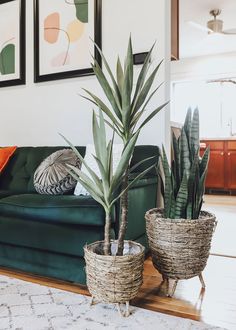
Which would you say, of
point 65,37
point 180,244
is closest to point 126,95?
point 180,244

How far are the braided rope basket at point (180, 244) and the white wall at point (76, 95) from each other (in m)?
0.93

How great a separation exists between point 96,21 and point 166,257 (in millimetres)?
2020

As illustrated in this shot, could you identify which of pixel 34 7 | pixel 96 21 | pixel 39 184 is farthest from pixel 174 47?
pixel 39 184

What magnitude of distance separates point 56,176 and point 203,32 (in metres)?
4.14

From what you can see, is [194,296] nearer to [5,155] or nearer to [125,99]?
[125,99]

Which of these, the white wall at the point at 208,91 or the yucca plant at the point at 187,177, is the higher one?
the white wall at the point at 208,91

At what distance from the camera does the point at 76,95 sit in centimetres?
287

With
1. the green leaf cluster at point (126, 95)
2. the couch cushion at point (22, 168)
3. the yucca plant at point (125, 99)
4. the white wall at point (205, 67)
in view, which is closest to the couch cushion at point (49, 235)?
the yucca plant at point (125, 99)

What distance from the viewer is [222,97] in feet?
20.9

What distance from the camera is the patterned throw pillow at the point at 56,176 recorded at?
221 centimetres

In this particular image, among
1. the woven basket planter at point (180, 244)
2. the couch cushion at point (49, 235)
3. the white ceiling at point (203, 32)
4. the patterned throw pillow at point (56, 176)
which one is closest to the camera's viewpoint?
the woven basket planter at point (180, 244)

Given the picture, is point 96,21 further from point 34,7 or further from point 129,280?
point 129,280

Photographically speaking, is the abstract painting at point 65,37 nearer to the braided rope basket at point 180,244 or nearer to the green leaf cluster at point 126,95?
the green leaf cluster at point 126,95

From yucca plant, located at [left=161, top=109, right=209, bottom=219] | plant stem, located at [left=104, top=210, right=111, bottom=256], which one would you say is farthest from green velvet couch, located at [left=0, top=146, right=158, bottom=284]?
yucca plant, located at [left=161, top=109, right=209, bottom=219]
